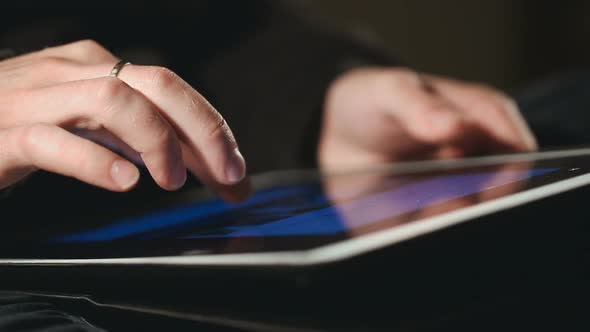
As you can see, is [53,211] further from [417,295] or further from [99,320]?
[417,295]

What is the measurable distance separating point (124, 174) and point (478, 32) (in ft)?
7.31

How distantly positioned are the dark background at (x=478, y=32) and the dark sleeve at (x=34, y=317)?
142 centimetres

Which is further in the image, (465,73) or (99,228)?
(465,73)

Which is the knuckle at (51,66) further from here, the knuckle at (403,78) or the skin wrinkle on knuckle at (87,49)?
the knuckle at (403,78)

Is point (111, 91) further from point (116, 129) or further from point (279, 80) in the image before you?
point (279, 80)

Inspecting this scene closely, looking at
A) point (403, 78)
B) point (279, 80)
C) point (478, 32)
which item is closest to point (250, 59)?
point (279, 80)

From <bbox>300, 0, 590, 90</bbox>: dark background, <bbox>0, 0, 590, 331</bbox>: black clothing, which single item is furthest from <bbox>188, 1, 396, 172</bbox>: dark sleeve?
<bbox>300, 0, 590, 90</bbox>: dark background

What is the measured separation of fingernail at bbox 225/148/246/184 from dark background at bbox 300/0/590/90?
4.49 ft

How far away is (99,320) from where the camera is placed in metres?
0.23

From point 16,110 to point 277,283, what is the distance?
0.20 m

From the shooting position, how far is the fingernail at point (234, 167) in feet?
0.91

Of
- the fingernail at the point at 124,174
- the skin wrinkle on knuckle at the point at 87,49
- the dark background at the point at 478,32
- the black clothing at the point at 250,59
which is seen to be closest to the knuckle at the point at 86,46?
the skin wrinkle on knuckle at the point at 87,49

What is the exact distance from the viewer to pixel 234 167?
278 mm

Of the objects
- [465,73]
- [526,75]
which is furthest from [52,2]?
[526,75]
